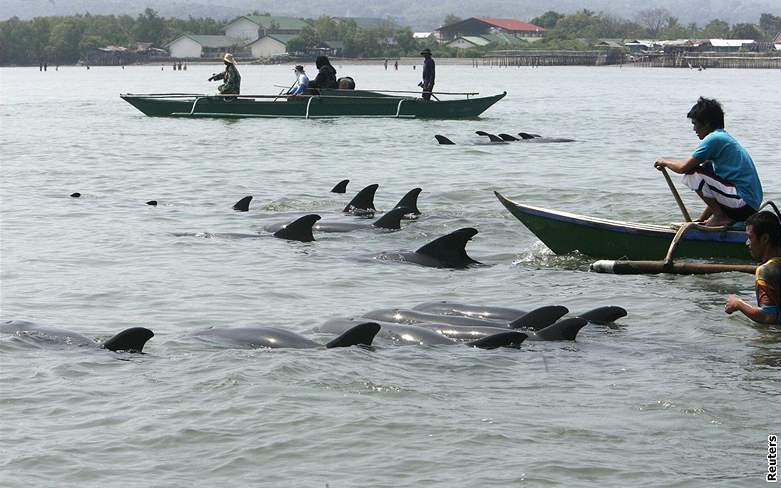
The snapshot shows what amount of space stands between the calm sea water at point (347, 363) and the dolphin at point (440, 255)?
27cm

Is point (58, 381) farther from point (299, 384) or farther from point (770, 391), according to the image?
point (770, 391)

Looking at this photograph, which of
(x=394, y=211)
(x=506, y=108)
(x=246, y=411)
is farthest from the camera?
(x=506, y=108)

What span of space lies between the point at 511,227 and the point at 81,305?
7.78 metres

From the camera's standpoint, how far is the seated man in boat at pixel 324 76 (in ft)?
129

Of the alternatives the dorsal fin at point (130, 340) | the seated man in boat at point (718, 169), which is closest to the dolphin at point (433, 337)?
the dorsal fin at point (130, 340)

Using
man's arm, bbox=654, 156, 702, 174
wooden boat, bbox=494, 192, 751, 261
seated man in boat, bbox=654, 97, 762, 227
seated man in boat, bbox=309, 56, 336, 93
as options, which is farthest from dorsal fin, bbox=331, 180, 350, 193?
seated man in boat, bbox=309, 56, 336, 93

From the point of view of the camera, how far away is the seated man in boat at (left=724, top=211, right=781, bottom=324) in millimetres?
11203

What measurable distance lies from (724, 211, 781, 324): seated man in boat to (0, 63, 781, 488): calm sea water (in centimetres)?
36

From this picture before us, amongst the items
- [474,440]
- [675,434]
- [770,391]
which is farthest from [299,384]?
[770,391]

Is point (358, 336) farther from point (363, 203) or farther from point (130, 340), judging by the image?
point (363, 203)

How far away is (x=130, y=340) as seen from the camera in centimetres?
1125

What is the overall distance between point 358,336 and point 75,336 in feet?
8.76

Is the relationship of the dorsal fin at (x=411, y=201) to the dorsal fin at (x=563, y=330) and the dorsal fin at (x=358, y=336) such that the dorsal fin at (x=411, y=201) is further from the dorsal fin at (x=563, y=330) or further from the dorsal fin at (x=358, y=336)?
the dorsal fin at (x=358, y=336)

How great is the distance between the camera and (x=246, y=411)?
9750mm
